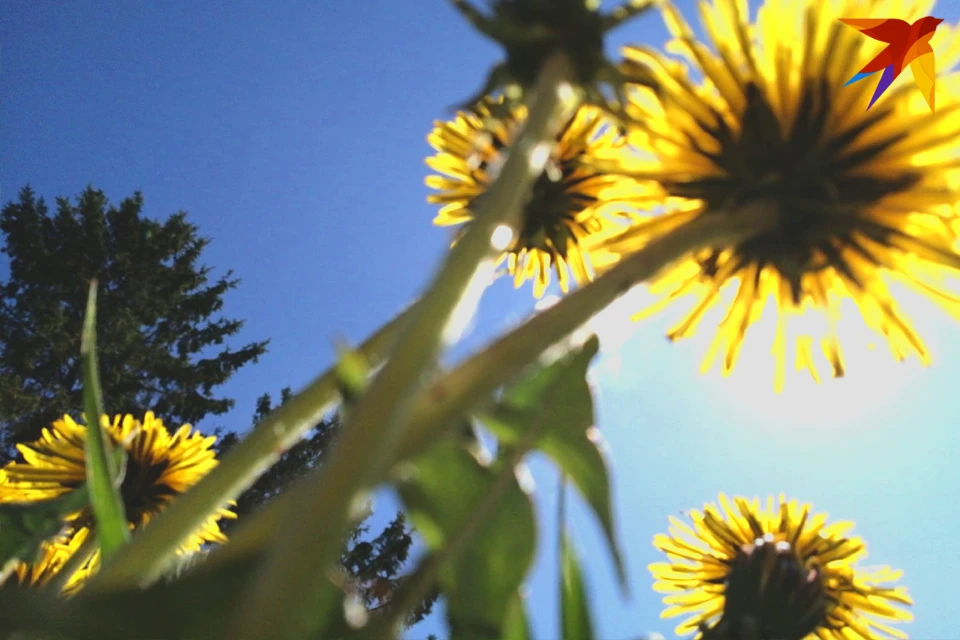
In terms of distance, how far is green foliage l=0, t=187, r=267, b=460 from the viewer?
1146 centimetres

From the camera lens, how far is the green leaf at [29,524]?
1.86 feet

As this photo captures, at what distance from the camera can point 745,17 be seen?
75 centimetres

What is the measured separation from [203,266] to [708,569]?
12.6m

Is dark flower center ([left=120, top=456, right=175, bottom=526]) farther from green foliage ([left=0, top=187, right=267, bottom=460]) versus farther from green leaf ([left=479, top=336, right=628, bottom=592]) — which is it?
green foliage ([left=0, top=187, right=267, bottom=460])

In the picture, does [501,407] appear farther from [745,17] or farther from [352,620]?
[745,17]

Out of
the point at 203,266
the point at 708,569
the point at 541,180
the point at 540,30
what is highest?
the point at 203,266

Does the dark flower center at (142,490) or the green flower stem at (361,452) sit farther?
A: the dark flower center at (142,490)

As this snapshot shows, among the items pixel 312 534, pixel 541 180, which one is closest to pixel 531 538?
pixel 312 534

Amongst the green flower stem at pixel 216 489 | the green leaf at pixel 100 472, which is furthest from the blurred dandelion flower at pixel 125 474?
the green flower stem at pixel 216 489

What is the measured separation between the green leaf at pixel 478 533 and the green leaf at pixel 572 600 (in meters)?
0.15

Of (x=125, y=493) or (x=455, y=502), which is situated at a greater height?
(x=125, y=493)

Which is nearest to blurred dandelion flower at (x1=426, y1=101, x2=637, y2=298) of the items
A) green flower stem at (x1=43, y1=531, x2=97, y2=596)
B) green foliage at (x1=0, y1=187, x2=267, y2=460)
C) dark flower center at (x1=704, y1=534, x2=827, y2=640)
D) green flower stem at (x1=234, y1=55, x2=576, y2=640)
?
dark flower center at (x1=704, y1=534, x2=827, y2=640)

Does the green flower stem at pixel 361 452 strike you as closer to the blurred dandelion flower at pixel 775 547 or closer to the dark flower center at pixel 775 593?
the dark flower center at pixel 775 593

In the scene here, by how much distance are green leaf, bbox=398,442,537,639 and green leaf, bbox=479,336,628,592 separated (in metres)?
0.03
